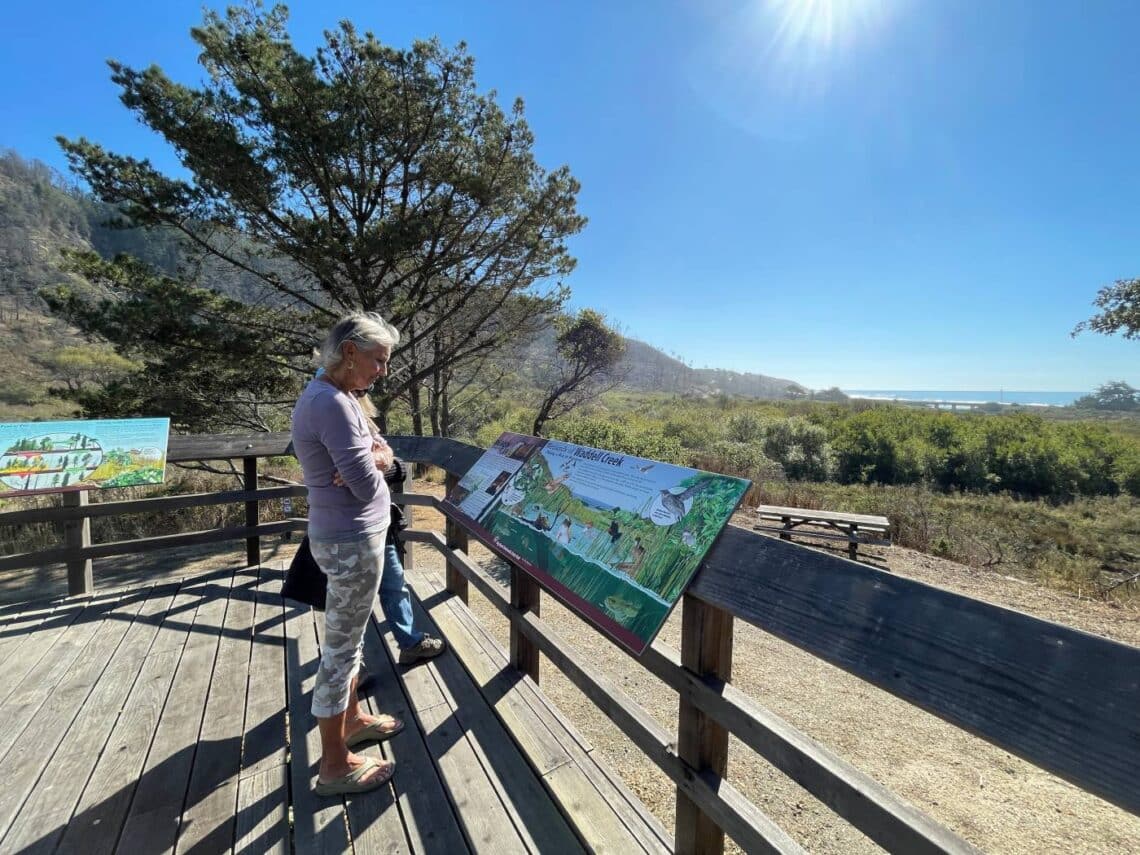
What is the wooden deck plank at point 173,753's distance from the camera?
58.2 inches

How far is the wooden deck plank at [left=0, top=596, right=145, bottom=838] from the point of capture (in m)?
1.63

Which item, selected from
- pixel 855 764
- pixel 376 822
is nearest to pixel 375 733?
pixel 376 822

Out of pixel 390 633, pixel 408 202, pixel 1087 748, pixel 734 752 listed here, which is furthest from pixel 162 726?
pixel 408 202

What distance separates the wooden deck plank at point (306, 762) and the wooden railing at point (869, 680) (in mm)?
826

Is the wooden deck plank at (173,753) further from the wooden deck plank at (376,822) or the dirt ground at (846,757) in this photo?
the dirt ground at (846,757)

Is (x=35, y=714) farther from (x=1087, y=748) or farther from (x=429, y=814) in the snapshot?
(x=1087, y=748)

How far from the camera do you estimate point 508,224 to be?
8414 mm

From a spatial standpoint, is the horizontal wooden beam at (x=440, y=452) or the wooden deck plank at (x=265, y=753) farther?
the horizontal wooden beam at (x=440, y=452)

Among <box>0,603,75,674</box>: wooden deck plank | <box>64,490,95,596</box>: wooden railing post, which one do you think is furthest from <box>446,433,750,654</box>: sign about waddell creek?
<box>64,490,95,596</box>: wooden railing post

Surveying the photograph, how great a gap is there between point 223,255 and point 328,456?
727 centimetres

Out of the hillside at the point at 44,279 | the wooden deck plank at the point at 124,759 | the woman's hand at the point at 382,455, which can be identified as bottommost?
the wooden deck plank at the point at 124,759

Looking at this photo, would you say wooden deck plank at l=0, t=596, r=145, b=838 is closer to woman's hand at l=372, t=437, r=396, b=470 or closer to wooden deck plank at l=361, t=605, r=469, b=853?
wooden deck plank at l=361, t=605, r=469, b=853

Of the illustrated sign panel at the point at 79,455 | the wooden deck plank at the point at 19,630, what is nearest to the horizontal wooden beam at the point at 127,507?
the illustrated sign panel at the point at 79,455

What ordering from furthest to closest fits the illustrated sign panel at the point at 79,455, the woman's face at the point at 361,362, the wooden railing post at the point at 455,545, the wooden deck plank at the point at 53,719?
the wooden railing post at the point at 455,545
the illustrated sign panel at the point at 79,455
the wooden deck plank at the point at 53,719
the woman's face at the point at 361,362
